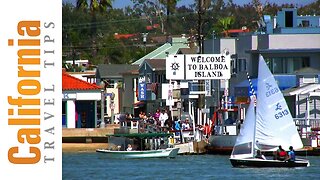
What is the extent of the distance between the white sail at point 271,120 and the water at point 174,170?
1.65 metres

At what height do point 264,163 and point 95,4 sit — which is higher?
point 95,4

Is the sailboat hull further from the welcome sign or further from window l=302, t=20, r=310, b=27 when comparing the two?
the welcome sign

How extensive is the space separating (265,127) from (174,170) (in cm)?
588

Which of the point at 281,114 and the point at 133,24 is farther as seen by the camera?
the point at 133,24

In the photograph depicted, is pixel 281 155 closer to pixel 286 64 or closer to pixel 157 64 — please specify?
pixel 286 64

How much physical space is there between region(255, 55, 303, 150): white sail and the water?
1.65 m

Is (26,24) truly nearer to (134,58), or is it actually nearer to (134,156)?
(134,156)

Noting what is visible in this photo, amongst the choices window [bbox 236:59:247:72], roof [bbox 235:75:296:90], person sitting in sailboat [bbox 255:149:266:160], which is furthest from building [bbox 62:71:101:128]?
person sitting in sailboat [bbox 255:149:266:160]

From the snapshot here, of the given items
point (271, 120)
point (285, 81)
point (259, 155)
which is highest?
point (285, 81)

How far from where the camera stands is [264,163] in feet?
145

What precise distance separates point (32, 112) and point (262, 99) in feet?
145

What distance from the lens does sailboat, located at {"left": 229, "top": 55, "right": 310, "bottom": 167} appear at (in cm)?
4684

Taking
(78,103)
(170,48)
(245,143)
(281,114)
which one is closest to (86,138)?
(78,103)

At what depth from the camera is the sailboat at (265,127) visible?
154 ft
